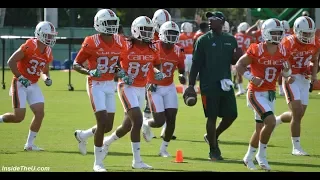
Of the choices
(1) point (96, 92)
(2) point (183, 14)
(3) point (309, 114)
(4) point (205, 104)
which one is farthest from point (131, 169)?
(2) point (183, 14)

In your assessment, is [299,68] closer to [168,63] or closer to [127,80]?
[168,63]

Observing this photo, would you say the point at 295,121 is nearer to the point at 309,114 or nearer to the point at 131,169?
the point at 131,169

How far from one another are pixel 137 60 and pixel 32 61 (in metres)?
2.48

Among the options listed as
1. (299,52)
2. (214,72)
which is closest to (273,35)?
(214,72)

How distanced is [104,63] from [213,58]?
6.44 feet

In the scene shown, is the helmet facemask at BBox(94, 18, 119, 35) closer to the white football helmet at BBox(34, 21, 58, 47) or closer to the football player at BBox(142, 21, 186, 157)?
the football player at BBox(142, 21, 186, 157)

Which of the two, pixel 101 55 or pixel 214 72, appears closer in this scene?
pixel 101 55

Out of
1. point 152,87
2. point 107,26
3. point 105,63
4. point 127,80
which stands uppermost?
point 107,26

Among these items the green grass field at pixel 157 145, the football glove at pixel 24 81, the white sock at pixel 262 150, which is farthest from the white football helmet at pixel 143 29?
the white sock at pixel 262 150

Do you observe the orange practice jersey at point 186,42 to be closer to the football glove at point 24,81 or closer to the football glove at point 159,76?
the football glove at point 24,81

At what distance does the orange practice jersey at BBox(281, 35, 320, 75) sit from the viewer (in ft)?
47.2

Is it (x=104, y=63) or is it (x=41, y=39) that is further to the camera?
(x=41, y=39)

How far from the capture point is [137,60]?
13227 millimetres

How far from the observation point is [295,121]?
1462cm
